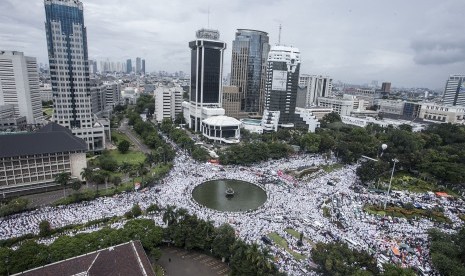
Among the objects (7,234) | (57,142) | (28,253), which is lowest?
(7,234)

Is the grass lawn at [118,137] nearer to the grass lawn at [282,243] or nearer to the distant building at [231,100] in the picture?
the distant building at [231,100]

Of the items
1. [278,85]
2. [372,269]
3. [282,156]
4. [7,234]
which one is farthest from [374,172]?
[7,234]

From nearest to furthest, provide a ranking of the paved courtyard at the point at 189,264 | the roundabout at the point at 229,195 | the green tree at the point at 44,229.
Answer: the paved courtyard at the point at 189,264, the green tree at the point at 44,229, the roundabout at the point at 229,195

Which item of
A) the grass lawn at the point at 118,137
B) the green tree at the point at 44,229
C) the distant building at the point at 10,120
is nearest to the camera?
the green tree at the point at 44,229

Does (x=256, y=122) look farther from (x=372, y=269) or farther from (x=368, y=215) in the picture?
(x=372, y=269)

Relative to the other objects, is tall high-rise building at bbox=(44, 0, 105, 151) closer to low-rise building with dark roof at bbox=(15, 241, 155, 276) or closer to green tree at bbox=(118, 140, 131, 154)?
green tree at bbox=(118, 140, 131, 154)

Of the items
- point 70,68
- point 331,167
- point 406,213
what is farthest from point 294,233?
point 70,68

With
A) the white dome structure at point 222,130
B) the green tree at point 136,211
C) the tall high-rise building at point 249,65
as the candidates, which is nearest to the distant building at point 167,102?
the tall high-rise building at point 249,65
